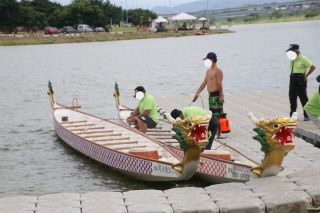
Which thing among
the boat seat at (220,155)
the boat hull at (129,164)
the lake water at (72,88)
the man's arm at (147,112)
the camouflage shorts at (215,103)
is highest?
the camouflage shorts at (215,103)

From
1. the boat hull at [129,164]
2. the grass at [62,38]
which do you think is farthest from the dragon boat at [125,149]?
the grass at [62,38]

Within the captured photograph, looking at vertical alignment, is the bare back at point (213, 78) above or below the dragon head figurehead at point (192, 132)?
above

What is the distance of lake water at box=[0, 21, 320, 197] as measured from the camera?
1443 cm

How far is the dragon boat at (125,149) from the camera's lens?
11062 millimetres

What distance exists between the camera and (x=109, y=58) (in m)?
68.2

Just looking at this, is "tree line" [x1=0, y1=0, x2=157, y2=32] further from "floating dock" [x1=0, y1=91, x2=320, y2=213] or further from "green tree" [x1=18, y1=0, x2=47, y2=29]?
"floating dock" [x1=0, y1=91, x2=320, y2=213]

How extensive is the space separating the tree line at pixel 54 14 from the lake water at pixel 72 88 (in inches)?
491

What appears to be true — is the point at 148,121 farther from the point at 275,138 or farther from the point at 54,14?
the point at 54,14

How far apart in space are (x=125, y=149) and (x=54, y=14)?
346 ft

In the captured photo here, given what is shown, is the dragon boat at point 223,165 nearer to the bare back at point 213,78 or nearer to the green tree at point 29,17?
the bare back at point 213,78

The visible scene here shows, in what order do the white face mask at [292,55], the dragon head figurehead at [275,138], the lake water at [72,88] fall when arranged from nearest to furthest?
1. the dragon head figurehead at [275,138]
2. the lake water at [72,88]
3. the white face mask at [292,55]

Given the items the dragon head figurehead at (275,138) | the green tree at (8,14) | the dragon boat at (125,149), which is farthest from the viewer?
the green tree at (8,14)

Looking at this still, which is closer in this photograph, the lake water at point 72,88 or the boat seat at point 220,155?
the boat seat at point 220,155

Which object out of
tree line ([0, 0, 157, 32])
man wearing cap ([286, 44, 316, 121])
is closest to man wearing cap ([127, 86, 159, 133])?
man wearing cap ([286, 44, 316, 121])
